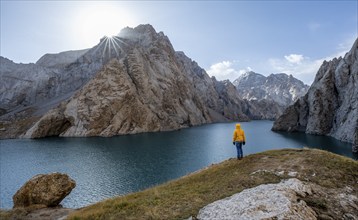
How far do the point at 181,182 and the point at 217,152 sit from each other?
208 feet

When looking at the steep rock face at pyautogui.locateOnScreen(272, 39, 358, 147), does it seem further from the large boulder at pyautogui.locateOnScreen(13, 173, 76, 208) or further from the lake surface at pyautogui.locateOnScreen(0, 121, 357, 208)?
the large boulder at pyautogui.locateOnScreen(13, 173, 76, 208)

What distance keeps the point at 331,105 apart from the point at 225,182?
132256 millimetres

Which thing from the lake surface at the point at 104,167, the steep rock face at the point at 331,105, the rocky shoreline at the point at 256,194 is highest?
the steep rock face at the point at 331,105

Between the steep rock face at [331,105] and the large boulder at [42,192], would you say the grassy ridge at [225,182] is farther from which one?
the steep rock face at [331,105]

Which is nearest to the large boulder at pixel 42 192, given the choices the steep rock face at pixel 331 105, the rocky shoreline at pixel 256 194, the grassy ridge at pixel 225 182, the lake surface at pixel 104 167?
the rocky shoreline at pixel 256 194

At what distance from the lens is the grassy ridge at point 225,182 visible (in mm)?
19078

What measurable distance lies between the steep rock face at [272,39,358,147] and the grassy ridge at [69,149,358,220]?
90.6 metres

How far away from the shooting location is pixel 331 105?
5335 inches

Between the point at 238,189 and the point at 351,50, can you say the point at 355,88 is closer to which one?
the point at 351,50

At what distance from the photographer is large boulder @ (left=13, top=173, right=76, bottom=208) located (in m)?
30.2

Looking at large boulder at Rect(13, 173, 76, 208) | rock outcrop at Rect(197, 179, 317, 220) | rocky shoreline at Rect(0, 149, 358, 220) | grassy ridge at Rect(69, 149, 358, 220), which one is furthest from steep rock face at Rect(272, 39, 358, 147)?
large boulder at Rect(13, 173, 76, 208)

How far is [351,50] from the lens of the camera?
402 feet

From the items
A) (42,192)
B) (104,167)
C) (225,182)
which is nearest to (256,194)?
(225,182)

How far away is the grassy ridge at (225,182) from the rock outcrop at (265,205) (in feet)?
3.37
